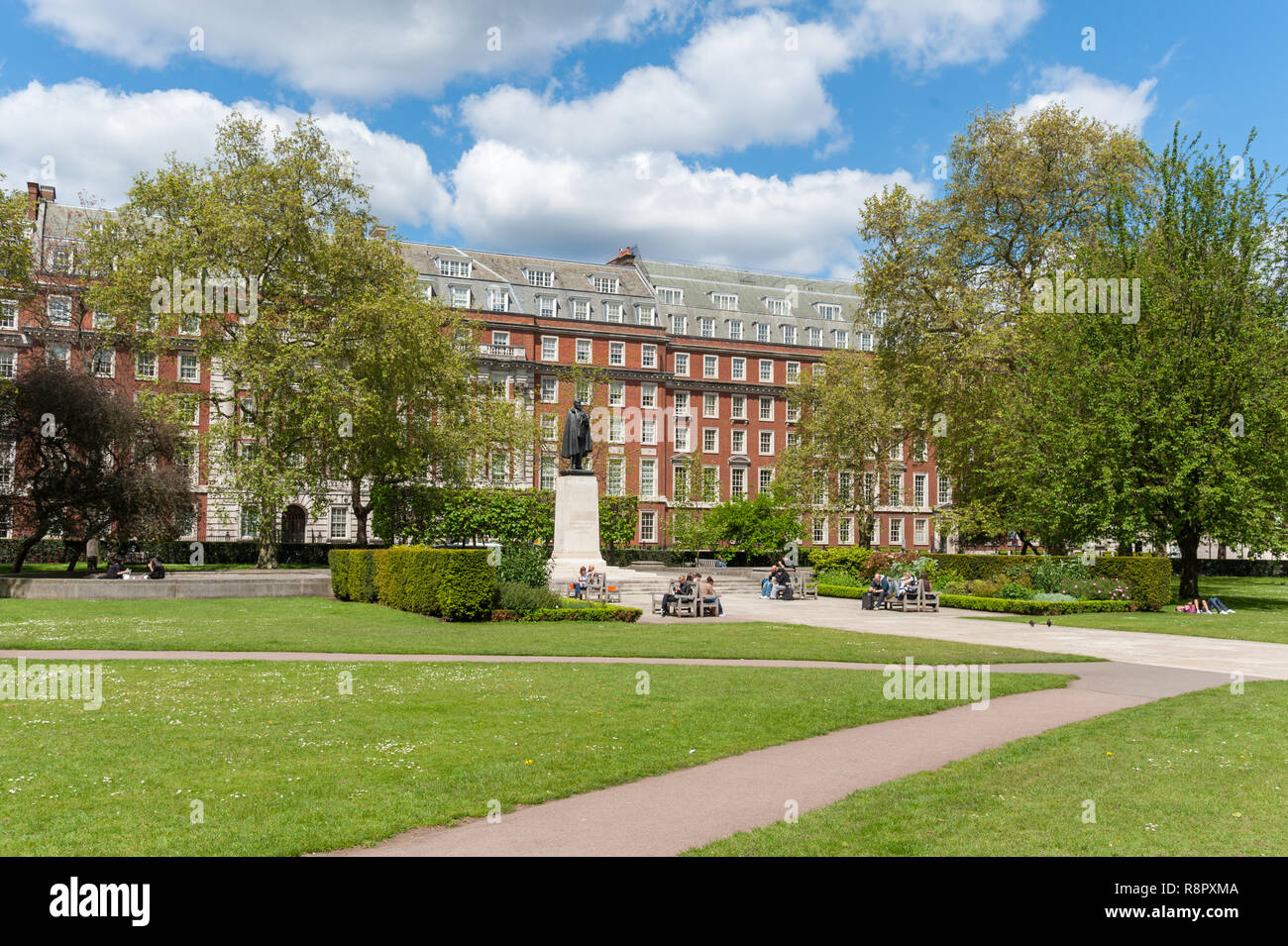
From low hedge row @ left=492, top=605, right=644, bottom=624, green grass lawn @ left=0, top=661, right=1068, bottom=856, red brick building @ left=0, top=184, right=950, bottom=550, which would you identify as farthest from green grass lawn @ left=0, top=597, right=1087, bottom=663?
red brick building @ left=0, top=184, right=950, bottom=550

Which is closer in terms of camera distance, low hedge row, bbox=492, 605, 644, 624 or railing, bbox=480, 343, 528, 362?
low hedge row, bbox=492, 605, 644, 624

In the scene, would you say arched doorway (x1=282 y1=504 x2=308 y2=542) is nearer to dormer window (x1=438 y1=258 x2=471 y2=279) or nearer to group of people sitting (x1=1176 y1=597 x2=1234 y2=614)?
dormer window (x1=438 y1=258 x2=471 y2=279)

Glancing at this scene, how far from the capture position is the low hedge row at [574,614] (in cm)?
2459

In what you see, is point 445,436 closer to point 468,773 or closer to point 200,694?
point 200,694

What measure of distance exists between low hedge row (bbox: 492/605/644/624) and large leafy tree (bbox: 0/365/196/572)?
20.0 meters

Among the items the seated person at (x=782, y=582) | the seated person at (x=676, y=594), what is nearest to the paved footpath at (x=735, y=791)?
the seated person at (x=676, y=594)

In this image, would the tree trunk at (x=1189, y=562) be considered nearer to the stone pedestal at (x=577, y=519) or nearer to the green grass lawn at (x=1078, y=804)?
the stone pedestal at (x=577, y=519)

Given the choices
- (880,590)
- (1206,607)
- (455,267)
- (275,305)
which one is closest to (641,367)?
(455,267)

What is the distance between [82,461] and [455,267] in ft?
141

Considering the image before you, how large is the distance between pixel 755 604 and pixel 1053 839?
27.8 m

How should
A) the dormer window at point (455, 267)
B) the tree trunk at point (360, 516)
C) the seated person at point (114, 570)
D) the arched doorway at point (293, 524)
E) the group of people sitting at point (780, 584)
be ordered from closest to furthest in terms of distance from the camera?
the seated person at point (114, 570) < the group of people sitting at point (780, 584) < the tree trunk at point (360, 516) < the arched doorway at point (293, 524) < the dormer window at point (455, 267)

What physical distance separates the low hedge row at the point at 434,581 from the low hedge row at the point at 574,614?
2.13 feet

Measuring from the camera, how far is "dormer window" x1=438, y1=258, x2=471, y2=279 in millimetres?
76438

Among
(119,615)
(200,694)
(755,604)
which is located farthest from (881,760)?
(755,604)
